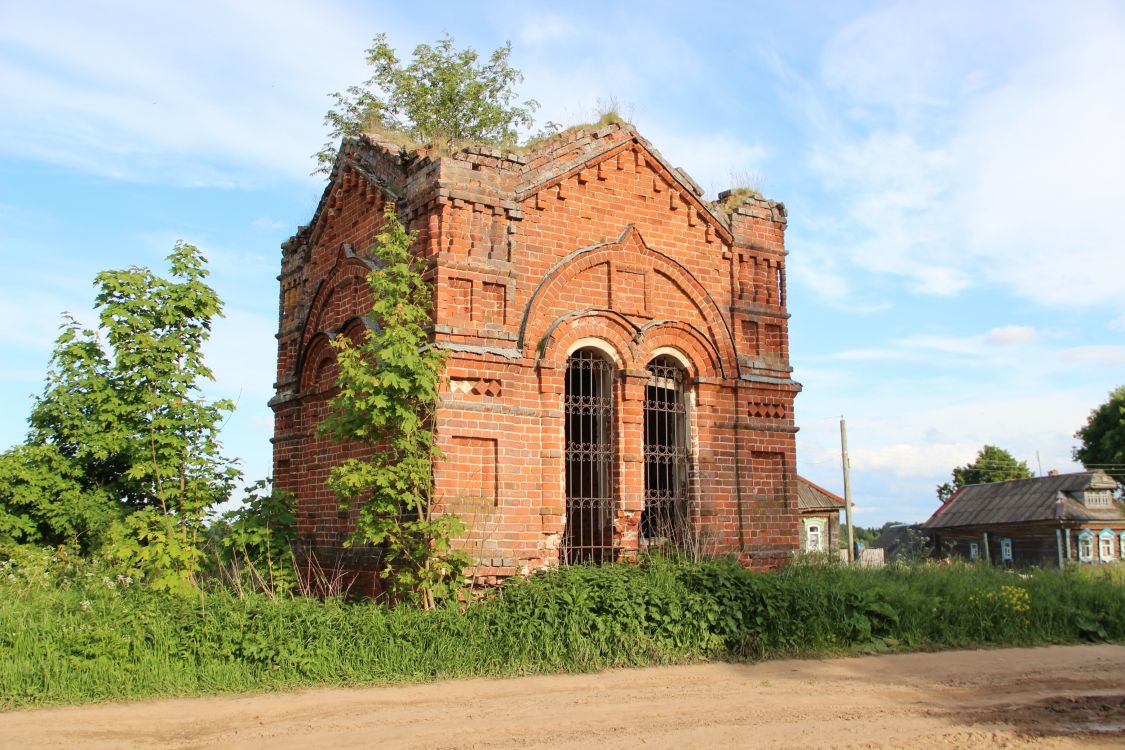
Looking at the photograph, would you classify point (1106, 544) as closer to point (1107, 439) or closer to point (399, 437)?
point (1107, 439)

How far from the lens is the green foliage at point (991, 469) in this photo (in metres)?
50.3

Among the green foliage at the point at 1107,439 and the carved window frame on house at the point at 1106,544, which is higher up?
the green foliage at the point at 1107,439

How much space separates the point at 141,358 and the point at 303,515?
303 centimetres

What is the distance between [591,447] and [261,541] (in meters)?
4.02

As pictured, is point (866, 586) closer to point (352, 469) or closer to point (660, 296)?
point (660, 296)

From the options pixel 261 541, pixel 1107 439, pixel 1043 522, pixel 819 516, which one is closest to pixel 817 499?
pixel 819 516

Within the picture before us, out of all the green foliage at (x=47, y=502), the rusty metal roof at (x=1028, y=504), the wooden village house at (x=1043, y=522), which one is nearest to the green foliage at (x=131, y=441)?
the green foliage at (x=47, y=502)

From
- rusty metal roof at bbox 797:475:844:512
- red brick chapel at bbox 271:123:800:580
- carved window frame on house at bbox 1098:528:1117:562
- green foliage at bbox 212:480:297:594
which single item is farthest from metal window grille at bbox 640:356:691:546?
carved window frame on house at bbox 1098:528:1117:562

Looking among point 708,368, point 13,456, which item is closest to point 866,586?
point 708,368

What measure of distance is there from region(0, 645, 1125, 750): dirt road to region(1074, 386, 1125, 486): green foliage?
39108mm

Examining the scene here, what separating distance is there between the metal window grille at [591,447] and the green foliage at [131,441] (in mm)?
4051

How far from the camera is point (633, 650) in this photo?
8703mm

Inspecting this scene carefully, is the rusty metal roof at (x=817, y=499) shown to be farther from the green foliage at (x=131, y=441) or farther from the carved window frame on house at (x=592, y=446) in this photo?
the green foliage at (x=131, y=441)

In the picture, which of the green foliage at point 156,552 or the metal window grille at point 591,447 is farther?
the metal window grille at point 591,447
